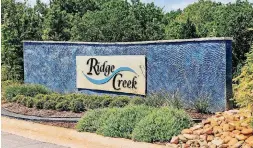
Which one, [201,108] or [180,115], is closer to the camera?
[180,115]

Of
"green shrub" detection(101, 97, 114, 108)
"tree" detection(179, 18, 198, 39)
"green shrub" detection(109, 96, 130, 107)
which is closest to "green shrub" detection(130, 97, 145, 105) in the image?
"green shrub" detection(109, 96, 130, 107)

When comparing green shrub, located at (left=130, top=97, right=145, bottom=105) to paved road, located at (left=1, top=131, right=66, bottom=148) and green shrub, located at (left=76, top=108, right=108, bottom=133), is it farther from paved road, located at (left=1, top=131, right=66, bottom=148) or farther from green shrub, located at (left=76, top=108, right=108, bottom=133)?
paved road, located at (left=1, top=131, right=66, bottom=148)

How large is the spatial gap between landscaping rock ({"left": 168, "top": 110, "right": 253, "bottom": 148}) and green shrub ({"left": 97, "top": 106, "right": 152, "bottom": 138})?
4.54 ft

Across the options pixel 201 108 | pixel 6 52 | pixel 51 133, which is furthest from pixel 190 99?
pixel 6 52

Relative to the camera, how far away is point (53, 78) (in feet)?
67.2

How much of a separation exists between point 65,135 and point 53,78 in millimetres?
7785

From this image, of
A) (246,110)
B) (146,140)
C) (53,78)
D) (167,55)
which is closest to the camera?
(246,110)

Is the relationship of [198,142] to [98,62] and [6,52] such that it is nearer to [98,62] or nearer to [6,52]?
[98,62]

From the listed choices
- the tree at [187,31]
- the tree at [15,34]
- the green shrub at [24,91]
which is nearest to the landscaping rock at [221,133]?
the green shrub at [24,91]

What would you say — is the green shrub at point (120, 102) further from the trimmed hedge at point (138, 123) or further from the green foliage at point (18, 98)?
the green foliage at point (18, 98)

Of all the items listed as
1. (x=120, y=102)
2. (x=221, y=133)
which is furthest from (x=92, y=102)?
(x=221, y=133)

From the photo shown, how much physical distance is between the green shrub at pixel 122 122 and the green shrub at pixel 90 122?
395 millimetres

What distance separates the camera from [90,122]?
12953mm

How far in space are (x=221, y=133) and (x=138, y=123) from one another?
2.00 metres
